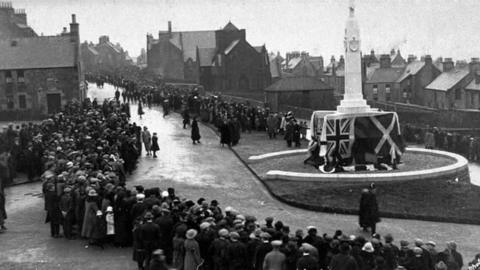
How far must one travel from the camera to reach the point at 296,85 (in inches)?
2312

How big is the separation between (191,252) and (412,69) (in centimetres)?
7299

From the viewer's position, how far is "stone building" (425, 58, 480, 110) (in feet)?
218

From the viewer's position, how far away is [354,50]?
25188mm

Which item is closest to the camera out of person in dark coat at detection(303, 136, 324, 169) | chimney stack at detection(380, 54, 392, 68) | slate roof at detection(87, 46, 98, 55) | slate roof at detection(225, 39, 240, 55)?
person in dark coat at detection(303, 136, 324, 169)

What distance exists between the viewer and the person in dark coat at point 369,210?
16.2m

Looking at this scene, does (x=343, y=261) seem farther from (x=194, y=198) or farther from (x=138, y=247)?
(x=194, y=198)

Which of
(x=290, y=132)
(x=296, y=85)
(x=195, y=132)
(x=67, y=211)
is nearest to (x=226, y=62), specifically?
(x=296, y=85)

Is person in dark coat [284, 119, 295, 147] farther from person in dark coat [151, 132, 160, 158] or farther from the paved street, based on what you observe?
person in dark coat [151, 132, 160, 158]

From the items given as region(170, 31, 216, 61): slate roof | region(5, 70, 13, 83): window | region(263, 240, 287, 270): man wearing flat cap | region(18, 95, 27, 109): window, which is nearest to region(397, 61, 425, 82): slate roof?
region(170, 31, 216, 61): slate roof

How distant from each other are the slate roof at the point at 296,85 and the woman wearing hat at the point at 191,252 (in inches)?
1824

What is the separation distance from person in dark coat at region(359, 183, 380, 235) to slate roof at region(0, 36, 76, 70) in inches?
1408

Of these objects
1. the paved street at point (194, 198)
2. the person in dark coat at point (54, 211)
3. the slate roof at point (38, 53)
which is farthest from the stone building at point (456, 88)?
the person in dark coat at point (54, 211)

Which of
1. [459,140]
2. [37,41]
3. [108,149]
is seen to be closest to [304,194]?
[108,149]

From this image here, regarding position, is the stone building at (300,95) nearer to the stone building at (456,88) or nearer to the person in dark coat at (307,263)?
the stone building at (456,88)
